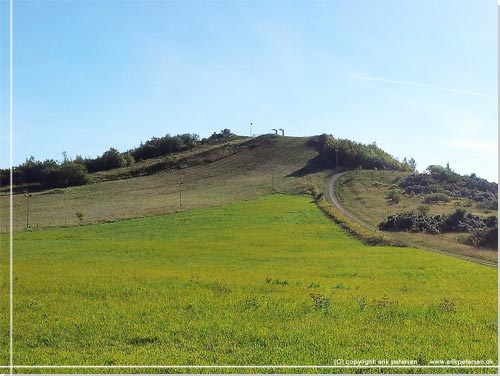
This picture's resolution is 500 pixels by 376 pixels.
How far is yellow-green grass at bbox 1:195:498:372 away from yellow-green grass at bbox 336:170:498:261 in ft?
14.6

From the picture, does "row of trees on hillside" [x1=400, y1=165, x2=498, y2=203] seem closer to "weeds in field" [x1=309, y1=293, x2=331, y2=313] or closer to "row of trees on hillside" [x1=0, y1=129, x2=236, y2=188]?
"weeds in field" [x1=309, y1=293, x2=331, y2=313]

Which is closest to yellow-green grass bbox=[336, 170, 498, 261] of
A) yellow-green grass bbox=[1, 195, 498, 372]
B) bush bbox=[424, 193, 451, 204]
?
bush bbox=[424, 193, 451, 204]

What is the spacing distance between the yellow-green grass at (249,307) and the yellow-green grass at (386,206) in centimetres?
446

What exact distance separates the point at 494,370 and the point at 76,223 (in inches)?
1804

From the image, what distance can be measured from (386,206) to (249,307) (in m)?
43.3

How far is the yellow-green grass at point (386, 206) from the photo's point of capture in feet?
108

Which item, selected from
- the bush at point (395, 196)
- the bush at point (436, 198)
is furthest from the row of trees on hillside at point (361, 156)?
the bush at point (436, 198)

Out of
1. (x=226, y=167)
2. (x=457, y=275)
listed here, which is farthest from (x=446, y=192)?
(x=226, y=167)

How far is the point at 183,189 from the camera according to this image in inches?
3088

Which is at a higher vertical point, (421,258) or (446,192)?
(446,192)

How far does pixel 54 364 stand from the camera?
9883mm

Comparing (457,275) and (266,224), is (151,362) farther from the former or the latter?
(266,224)

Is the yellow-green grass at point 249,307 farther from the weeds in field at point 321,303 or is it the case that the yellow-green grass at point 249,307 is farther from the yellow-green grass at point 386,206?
the yellow-green grass at point 386,206

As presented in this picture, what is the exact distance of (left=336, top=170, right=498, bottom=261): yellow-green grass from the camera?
32878mm
